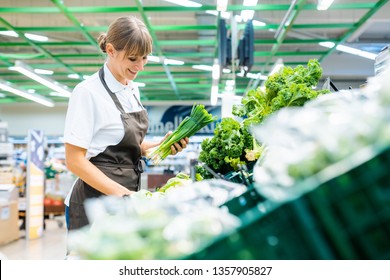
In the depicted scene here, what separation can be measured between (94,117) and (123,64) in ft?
0.88

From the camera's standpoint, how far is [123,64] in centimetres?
205

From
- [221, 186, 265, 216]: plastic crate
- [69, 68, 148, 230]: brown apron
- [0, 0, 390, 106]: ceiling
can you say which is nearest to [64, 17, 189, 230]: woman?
[69, 68, 148, 230]: brown apron

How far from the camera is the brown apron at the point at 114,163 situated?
2.05 metres

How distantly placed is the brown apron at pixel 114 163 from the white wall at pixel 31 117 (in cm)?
1860

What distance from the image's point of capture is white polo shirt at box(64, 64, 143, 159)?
6.24 feet

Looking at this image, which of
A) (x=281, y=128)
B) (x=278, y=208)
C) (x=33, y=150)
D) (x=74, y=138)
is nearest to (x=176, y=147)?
(x=74, y=138)

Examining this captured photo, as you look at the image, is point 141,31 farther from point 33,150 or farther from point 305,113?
point 33,150

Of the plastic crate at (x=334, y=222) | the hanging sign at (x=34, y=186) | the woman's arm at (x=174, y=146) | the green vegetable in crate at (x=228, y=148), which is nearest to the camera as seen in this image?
the plastic crate at (x=334, y=222)

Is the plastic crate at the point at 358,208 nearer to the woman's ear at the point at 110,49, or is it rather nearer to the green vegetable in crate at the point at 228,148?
the green vegetable in crate at the point at 228,148

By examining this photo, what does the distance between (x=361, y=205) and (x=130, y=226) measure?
0.32 m

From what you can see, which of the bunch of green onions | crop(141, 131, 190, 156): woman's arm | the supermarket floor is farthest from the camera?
the supermarket floor

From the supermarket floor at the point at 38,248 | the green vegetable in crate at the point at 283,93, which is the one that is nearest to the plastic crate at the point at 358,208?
the green vegetable in crate at the point at 283,93

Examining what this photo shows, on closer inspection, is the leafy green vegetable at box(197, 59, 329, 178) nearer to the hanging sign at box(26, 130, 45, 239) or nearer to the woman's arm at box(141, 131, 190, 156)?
the woman's arm at box(141, 131, 190, 156)

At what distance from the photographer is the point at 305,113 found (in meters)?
0.77
